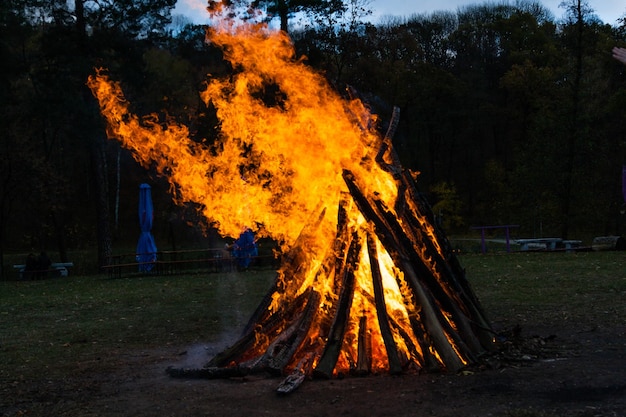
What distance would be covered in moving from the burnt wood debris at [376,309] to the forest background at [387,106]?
1995 mm

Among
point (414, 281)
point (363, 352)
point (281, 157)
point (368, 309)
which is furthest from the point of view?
point (281, 157)

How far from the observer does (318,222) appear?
320 inches

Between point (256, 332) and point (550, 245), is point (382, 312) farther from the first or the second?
point (550, 245)

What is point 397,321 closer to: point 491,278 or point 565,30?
point 491,278

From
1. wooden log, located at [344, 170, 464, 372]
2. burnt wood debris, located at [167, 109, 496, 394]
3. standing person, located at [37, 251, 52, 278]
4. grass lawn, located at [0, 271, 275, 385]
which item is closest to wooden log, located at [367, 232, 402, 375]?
burnt wood debris, located at [167, 109, 496, 394]

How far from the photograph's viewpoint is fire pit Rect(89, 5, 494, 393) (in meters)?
7.12

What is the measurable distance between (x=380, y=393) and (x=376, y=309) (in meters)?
1.22

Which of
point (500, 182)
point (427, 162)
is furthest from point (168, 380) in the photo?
point (427, 162)

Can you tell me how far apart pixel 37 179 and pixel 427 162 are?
27531 mm

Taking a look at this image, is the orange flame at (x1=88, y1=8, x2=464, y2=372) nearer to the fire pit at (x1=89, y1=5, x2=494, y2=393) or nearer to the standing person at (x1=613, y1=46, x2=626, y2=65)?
the fire pit at (x1=89, y1=5, x2=494, y2=393)

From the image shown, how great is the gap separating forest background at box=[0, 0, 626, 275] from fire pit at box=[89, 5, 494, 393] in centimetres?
128

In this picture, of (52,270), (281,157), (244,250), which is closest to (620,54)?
(281,157)

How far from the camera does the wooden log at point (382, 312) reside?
6855 mm

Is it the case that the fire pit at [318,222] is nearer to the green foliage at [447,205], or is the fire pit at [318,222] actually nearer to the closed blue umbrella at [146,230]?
the closed blue umbrella at [146,230]
